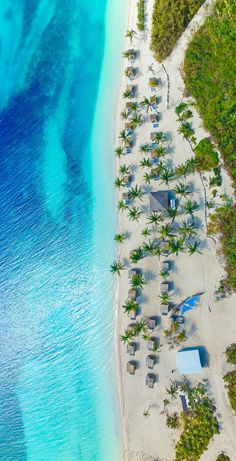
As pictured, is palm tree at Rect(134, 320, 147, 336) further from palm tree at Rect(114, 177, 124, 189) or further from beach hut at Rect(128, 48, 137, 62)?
beach hut at Rect(128, 48, 137, 62)

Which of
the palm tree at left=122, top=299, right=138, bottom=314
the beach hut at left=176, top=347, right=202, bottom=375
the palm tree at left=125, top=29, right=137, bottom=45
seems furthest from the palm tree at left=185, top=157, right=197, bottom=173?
the beach hut at left=176, top=347, right=202, bottom=375

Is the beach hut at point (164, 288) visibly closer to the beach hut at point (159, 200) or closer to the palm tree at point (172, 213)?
the palm tree at point (172, 213)

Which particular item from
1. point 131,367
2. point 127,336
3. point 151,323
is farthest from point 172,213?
point 131,367

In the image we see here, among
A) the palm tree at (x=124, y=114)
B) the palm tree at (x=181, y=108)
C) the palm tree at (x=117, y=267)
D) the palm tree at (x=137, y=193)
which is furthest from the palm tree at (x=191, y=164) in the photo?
the palm tree at (x=117, y=267)

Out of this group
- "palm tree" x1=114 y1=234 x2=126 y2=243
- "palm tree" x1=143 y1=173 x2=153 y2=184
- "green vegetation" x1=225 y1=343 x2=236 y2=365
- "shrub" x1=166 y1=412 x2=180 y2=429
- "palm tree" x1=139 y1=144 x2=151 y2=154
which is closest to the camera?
"green vegetation" x1=225 y1=343 x2=236 y2=365

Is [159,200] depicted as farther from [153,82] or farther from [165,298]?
[153,82]

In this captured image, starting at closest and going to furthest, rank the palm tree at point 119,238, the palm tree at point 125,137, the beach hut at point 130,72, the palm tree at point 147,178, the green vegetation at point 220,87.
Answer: the green vegetation at point 220,87
the palm tree at point 147,178
the palm tree at point 119,238
the palm tree at point 125,137
the beach hut at point 130,72
